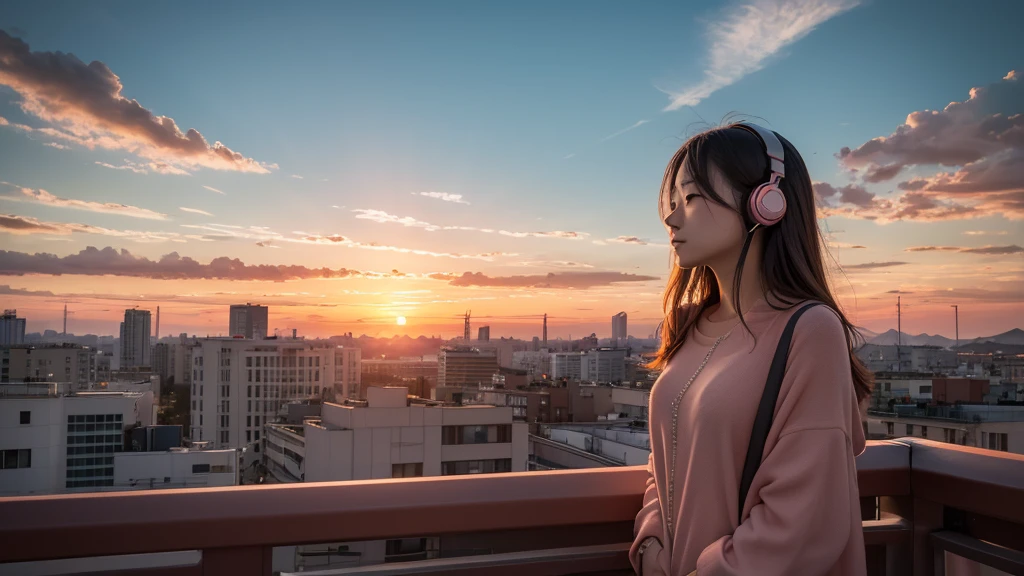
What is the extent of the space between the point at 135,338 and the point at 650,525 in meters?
57.6

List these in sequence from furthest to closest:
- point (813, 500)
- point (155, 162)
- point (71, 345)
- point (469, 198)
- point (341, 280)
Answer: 1. point (341, 280)
2. point (71, 345)
3. point (469, 198)
4. point (155, 162)
5. point (813, 500)

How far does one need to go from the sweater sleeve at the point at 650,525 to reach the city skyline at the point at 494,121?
38 centimetres

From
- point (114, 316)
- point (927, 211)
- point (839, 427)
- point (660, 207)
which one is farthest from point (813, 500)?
point (114, 316)

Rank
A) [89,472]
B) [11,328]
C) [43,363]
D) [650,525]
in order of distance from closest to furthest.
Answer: [650,525] → [89,472] → [43,363] → [11,328]

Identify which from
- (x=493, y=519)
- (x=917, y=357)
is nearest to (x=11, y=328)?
(x=493, y=519)

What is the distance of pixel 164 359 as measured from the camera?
4706cm

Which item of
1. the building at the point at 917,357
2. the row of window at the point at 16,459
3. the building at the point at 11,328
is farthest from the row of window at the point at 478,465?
the building at the point at 11,328

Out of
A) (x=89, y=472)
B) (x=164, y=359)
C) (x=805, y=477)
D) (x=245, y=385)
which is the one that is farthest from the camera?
(x=164, y=359)

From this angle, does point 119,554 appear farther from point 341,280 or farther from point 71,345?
point 341,280

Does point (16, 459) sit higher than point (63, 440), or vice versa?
point (63, 440)

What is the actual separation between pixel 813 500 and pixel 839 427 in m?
0.10

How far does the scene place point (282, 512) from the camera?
1.01 m

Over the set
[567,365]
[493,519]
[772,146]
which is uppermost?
[772,146]

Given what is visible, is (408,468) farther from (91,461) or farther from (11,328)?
(11,328)
